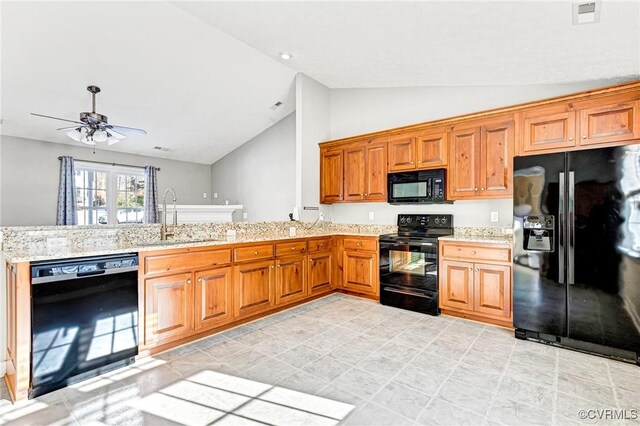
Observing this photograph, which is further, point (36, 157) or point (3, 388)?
point (36, 157)

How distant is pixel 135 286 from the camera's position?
2410mm

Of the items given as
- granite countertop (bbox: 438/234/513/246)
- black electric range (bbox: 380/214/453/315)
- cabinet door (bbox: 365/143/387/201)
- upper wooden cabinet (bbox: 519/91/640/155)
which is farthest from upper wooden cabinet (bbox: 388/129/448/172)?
granite countertop (bbox: 438/234/513/246)

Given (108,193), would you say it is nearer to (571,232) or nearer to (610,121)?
(571,232)

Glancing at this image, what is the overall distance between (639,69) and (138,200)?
344 inches

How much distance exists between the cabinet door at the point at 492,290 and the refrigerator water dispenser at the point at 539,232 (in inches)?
15.1

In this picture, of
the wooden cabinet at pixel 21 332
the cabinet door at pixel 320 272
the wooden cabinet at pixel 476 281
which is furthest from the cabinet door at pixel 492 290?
the wooden cabinet at pixel 21 332

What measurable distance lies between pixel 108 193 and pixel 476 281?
24.8 feet

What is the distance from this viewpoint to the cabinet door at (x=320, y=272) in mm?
4039

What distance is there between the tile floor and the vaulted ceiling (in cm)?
257

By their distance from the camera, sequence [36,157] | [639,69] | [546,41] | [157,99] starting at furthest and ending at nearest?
[36,157] < [157,99] < [639,69] < [546,41]

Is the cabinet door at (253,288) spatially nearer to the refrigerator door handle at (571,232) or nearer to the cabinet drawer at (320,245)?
the cabinet drawer at (320,245)

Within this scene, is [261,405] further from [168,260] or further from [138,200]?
[138,200]

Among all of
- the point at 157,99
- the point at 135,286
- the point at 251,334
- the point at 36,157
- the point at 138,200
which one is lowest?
the point at 251,334

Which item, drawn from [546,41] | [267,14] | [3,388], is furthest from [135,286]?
[546,41]
